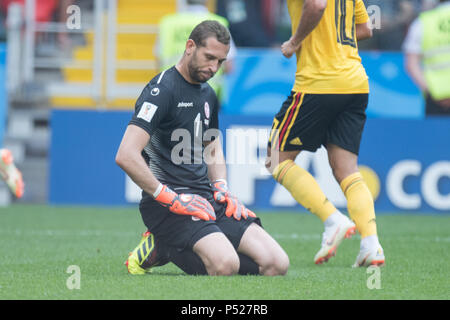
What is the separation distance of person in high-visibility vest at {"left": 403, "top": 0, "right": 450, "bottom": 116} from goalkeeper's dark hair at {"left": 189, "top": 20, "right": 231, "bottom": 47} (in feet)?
17.8

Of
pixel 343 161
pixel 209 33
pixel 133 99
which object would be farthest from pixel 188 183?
pixel 133 99

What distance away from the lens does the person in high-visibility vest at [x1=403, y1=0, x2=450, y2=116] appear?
958cm

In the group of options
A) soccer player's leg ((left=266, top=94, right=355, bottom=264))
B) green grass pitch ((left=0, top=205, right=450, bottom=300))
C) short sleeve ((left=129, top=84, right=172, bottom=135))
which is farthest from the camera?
soccer player's leg ((left=266, top=94, right=355, bottom=264))

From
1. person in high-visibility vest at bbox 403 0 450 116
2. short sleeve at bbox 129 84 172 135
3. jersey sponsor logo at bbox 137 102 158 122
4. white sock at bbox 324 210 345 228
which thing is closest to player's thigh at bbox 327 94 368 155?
white sock at bbox 324 210 345 228

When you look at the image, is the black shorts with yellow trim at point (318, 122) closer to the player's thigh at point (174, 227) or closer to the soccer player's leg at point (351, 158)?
the soccer player's leg at point (351, 158)

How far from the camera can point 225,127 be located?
9.05 metres

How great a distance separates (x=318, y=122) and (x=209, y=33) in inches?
40.2

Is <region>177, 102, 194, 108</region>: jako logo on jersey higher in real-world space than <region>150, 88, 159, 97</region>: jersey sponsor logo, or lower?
lower

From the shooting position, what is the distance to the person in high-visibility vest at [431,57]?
9.58 metres

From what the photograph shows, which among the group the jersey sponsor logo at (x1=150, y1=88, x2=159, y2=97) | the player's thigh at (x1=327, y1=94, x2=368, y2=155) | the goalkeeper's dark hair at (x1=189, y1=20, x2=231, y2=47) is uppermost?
the goalkeeper's dark hair at (x1=189, y1=20, x2=231, y2=47)

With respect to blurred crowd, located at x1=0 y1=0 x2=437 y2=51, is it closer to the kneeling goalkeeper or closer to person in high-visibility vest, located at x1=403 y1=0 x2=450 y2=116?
person in high-visibility vest, located at x1=403 y1=0 x2=450 y2=116

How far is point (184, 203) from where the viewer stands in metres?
4.54

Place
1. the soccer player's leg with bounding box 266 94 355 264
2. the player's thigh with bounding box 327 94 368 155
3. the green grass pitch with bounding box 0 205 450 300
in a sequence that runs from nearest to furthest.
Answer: the green grass pitch with bounding box 0 205 450 300 < the soccer player's leg with bounding box 266 94 355 264 < the player's thigh with bounding box 327 94 368 155

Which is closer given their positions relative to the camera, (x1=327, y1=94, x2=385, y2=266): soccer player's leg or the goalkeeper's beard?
the goalkeeper's beard
